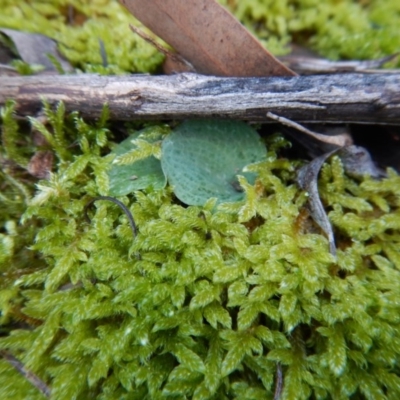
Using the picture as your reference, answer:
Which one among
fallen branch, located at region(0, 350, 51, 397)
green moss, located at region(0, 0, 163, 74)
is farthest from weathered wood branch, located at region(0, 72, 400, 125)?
fallen branch, located at region(0, 350, 51, 397)

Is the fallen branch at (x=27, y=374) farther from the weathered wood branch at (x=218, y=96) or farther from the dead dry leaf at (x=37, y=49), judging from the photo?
the dead dry leaf at (x=37, y=49)

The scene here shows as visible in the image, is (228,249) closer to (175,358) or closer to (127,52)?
(175,358)

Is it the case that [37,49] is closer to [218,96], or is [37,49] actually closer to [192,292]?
[218,96]

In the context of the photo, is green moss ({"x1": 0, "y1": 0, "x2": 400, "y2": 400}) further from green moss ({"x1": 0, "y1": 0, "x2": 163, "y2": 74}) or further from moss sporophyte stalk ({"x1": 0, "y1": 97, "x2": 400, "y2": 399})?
green moss ({"x1": 0, "y1": 0, "x2": 163, "y2": 74})

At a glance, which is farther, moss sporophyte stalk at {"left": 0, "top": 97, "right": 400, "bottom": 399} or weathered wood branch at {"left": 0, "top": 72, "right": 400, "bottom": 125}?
weathered wood branch at {"left": 0, "top": 72, "right": 400, "bottom": 125}

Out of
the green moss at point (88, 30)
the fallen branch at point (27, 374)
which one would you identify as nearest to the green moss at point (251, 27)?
the green moss at point (88, 30)
